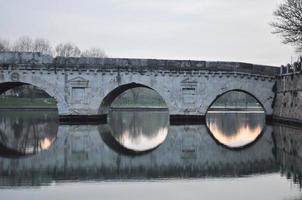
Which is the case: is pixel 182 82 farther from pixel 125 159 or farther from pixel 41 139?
pixel 125 159

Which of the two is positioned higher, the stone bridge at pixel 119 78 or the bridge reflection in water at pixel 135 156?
the stone bridge at pixel 119 78

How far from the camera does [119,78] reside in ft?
120

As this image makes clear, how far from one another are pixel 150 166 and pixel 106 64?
68.3ft

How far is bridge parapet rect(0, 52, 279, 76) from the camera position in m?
36.2

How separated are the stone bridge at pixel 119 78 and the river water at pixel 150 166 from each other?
362 inches

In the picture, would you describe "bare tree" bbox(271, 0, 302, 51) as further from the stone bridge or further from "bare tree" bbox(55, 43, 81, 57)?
"bare tree" bbox(55, 43, 81, 57)

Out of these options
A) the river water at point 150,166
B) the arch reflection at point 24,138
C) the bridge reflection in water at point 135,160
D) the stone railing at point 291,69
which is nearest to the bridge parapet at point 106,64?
the stone railing at point 291,69

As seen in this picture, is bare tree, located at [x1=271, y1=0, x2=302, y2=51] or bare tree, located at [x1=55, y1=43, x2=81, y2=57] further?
bare tree, located at [x1=55, y1=43, x2=81, y2=57]

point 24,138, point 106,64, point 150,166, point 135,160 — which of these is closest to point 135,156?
point 135,160

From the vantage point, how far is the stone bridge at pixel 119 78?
36.3m

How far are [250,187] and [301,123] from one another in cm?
2061

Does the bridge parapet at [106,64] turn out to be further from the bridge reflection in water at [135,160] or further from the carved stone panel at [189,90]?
the bridge reflection in water at [135,160]

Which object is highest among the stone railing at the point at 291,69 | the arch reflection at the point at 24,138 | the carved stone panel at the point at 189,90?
the stone railing at the point at 291,69

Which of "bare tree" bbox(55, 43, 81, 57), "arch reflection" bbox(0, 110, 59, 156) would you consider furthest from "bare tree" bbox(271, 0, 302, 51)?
"bare tree" bbox(55, 43, 81, 57)
